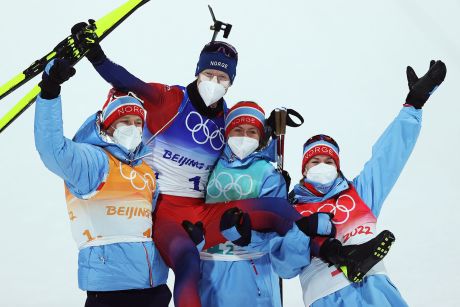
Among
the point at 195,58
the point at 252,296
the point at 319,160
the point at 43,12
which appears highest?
the point at 43,12

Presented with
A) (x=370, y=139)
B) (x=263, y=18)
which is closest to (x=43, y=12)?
(x=263, y=18)

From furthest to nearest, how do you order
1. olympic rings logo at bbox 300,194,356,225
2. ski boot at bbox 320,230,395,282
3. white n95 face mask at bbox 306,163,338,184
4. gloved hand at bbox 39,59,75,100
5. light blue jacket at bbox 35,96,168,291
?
white n95 face mask at bbox 306,163,338,184, olympic rings logo at bbox 300,194,356,225, ski boot at bbox 320,230,395,282, light blue jacket at bbox 35,96,168,291, gloved hand at bbox 39,59,75,100

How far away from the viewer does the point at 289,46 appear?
26.7 feet

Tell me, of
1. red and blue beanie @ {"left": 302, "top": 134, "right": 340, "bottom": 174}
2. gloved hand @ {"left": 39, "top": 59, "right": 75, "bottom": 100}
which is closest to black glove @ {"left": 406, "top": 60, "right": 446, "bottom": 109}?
red and blue beanie @ {"left": 302, "top": 134, "right": 340, "bottom": 174}

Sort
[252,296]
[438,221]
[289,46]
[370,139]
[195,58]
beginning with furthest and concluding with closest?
1. [289,46]
2. [195,58]
3. [370,139]
4. [438,221]
5. [252,296]

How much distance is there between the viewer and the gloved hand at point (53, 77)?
2.95 meters

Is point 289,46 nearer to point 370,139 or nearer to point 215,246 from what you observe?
point 370,139

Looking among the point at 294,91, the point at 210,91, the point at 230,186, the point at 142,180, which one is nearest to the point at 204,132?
the point at 210,91

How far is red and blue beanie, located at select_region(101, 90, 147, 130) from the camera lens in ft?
11.3

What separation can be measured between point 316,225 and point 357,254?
23 cm

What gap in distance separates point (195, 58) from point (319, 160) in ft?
12.7

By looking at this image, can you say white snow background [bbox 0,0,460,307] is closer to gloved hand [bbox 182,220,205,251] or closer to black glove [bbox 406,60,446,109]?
gloved hand [bbox 182,220,205,251]

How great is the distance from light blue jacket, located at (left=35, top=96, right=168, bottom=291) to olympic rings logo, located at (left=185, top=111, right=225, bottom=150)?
58 centimetres

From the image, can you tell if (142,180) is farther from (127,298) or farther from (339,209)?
(339,209)
